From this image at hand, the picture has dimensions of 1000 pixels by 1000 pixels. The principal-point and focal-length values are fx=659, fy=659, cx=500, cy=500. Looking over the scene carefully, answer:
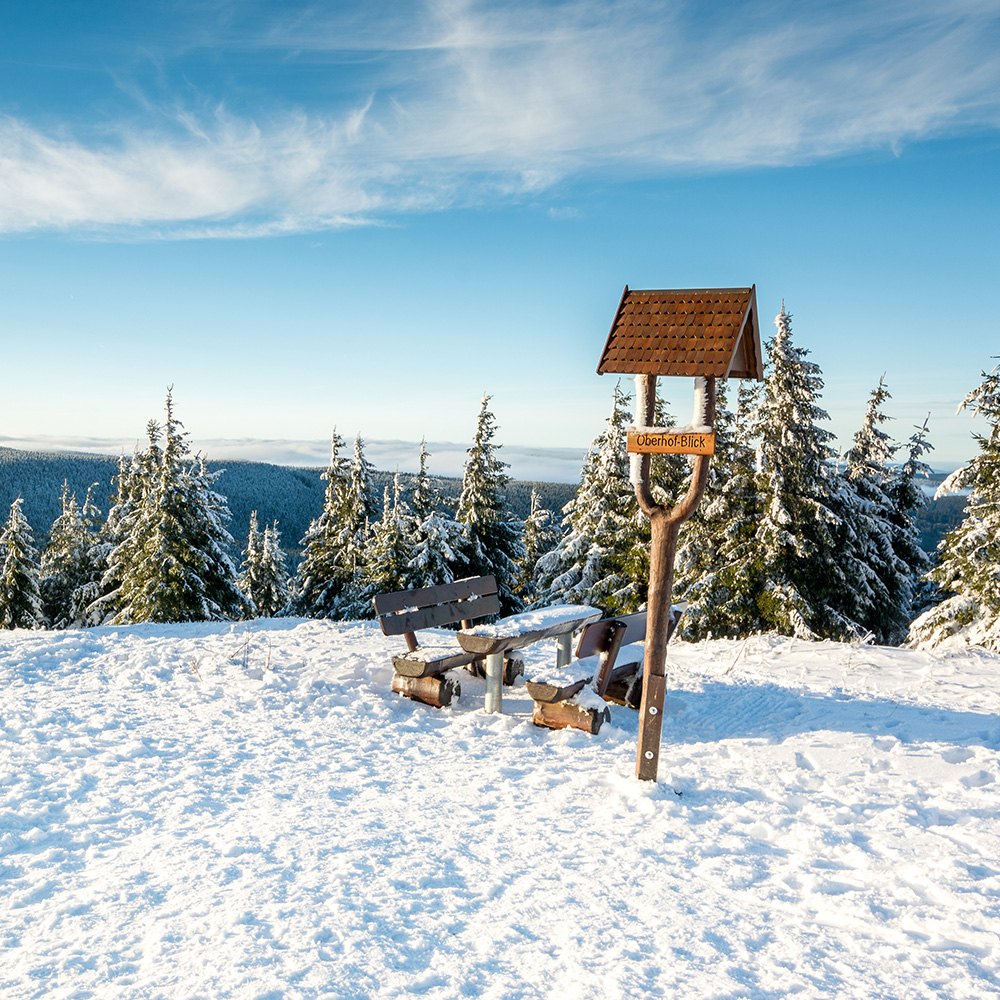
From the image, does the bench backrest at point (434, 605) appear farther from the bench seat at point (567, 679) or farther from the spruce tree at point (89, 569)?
the spruce tree at point (89, 569)

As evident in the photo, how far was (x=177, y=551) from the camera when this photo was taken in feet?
75.8

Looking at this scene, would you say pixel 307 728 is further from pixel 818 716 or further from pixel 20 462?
pixel 20 462

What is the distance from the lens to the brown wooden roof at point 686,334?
5.62 metres

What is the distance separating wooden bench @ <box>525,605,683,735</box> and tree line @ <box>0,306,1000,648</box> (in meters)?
8.45

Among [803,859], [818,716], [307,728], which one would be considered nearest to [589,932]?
[803,859]

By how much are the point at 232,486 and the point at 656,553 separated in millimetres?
172351

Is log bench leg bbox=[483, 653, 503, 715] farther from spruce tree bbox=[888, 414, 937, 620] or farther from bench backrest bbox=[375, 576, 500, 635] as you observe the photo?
spruce tree bbox=[888, 414, 937, 620]

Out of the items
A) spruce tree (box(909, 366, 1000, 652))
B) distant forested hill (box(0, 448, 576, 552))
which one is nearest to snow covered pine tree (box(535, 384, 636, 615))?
spruce tree (box(909, 366, 1000, 652))

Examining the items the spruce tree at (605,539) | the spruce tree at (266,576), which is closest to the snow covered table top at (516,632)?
the spruce tree at (605,539)

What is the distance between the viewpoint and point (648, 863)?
4543mm

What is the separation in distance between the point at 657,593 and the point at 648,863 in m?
2.19

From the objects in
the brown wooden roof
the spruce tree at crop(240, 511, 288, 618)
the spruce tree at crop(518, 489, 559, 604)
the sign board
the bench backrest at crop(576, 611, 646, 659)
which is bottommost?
the spruce tree at crop(240, 511, 288, 618)

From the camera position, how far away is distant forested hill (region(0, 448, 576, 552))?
139 metres

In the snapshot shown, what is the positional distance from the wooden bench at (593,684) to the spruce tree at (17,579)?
97.0 ft
